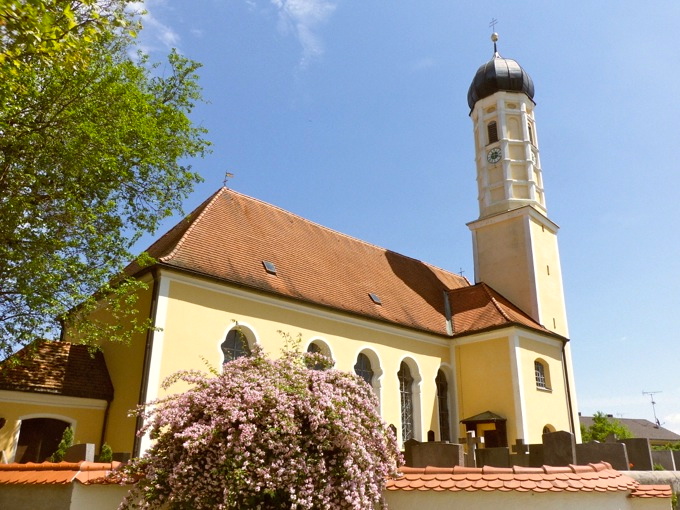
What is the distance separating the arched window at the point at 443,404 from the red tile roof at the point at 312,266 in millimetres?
1877

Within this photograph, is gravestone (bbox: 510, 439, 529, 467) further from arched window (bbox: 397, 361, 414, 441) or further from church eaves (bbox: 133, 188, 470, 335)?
arched window (bbox: 397, 361, 414, 441)

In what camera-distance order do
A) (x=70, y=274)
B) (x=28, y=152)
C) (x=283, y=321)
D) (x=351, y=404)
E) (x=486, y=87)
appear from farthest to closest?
(x=486, y=87) < (x=283, y=321) < (x=70, y=274) < (x=28, y=152) < (x=351, y=404)

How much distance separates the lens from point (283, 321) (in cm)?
1602

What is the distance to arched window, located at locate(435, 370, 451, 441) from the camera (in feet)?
66.1

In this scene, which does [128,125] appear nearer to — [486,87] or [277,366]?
[277,366]

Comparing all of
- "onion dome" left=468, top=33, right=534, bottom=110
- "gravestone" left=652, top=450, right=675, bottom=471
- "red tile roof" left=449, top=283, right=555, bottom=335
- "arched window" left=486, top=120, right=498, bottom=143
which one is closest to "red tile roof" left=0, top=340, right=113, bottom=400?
"gravestone" left=652, top=450, right=675, bottom=471

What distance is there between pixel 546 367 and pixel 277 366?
16164mm

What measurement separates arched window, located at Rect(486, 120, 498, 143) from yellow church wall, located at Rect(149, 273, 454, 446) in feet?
35.6

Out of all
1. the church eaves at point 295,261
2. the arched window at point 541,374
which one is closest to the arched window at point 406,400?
the church eaves at point 295,261

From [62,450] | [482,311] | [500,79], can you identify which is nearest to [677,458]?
[482,311]

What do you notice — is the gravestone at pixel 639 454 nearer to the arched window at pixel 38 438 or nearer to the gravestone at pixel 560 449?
the gravestone at pixel 560 449

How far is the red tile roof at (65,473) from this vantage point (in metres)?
7.25

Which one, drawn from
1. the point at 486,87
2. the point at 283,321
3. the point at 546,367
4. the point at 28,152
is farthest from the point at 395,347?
the point at 486,87

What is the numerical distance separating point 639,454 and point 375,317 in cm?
996
